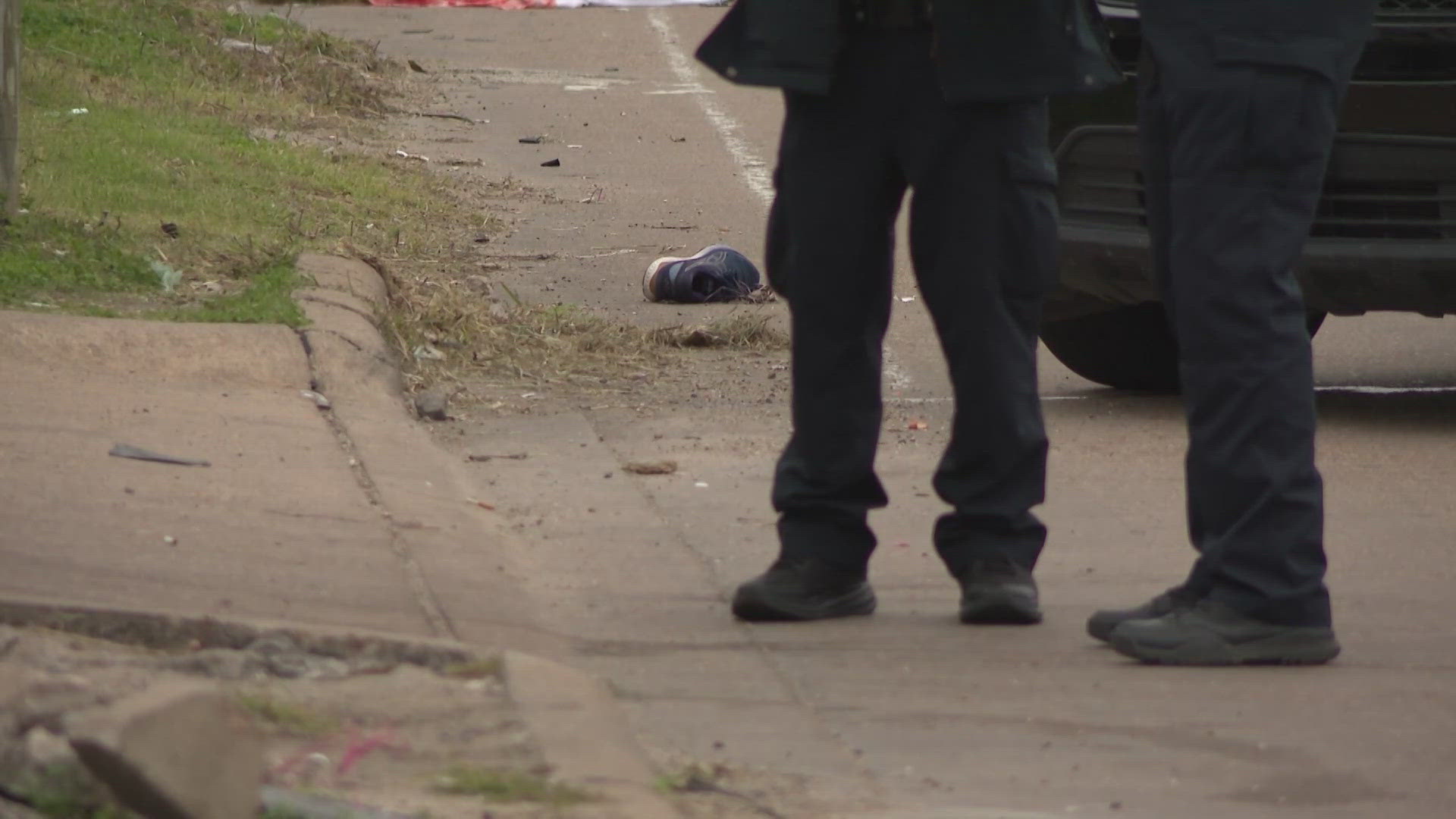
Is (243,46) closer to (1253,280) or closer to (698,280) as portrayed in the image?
(698,280)

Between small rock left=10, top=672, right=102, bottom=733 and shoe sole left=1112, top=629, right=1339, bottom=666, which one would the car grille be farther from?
small rock left=10, top=672, right=102, bottom=733

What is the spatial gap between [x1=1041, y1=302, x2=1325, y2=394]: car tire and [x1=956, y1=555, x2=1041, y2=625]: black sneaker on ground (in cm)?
263

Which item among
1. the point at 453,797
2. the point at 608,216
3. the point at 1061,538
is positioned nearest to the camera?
the point at 453,797

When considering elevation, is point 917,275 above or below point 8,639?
above

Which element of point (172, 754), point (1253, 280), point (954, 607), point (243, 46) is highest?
point (1253, 280)

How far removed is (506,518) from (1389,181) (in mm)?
2261

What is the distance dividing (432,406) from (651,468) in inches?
31.9

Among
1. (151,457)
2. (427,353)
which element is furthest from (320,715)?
(427,353)

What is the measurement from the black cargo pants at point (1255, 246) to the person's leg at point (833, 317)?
0.54 metres

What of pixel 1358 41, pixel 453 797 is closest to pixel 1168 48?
pixel 1358 41

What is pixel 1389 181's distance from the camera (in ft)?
19.1

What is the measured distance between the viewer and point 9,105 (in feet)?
25.0

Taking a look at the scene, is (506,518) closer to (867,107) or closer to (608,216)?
(867,107)

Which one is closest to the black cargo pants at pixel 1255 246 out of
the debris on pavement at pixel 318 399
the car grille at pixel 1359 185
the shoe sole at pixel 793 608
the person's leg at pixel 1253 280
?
the person's leg at pixel 1253 280
